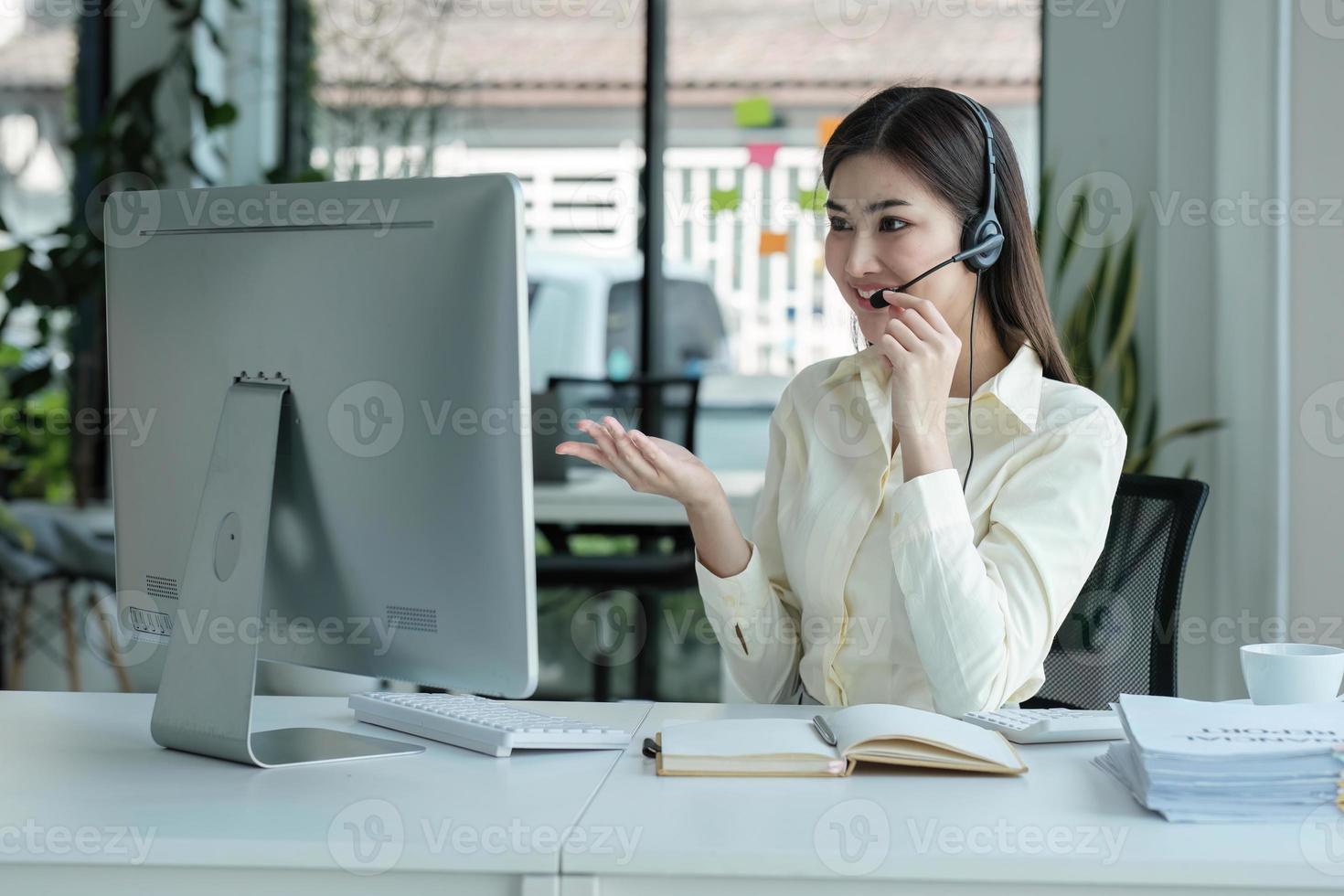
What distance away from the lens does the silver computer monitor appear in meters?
1.14

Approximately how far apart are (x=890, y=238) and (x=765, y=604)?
0.48 m

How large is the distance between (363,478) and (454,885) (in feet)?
1.28

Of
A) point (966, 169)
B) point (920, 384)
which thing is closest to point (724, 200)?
point (966, 169)

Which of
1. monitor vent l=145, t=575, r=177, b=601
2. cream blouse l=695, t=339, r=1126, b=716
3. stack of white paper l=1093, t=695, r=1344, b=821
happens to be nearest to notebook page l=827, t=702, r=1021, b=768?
stack of white paper l=1093, t=695, r=1344, b=821

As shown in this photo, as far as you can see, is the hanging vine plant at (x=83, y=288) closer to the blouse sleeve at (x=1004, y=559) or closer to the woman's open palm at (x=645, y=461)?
the woman's open palm at (x=645, y=461)

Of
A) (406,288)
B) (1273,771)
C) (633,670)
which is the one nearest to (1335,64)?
(1273,771)

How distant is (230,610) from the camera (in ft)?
4.03

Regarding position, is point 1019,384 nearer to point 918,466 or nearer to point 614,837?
point 918,466

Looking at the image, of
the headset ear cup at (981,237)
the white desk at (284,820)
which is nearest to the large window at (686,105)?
the headset ear cup at (981,237)

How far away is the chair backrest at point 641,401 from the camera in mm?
3834

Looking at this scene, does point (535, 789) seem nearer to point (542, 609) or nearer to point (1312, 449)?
point (1312, 449)

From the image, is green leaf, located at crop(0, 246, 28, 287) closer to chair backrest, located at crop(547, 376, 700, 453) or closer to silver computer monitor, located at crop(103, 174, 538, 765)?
chair backrest, located at crop(547, 376, 700, 453)

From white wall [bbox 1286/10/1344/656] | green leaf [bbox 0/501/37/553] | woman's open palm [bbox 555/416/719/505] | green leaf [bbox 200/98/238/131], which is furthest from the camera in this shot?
green leaf [bbox 200/98/238/131]

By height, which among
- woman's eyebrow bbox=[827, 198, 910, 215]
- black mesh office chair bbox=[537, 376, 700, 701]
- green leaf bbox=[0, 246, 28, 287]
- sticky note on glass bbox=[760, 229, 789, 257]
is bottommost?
black mesh office chair bbox=[537, 376, 700, 701]
